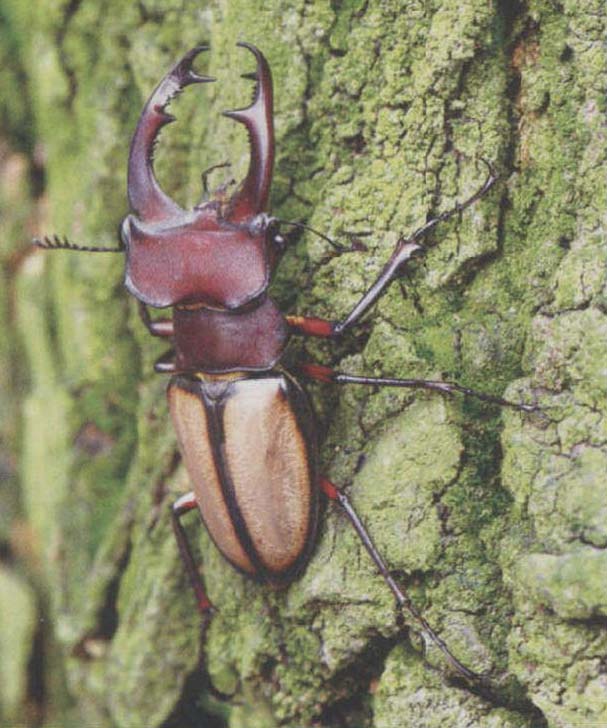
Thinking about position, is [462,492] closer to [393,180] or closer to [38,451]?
[393,180]

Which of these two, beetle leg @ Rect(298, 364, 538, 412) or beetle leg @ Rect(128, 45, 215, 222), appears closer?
beetle leg @ Rect(298, 364, 538, 412)

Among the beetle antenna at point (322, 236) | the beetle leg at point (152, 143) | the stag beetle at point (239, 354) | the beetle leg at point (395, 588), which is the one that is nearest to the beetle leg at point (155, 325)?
the stag beetle at point (239, 354)

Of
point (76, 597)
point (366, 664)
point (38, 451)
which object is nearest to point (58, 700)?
point (76, 597)

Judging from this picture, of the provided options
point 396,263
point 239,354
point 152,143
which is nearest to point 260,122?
point 152,143

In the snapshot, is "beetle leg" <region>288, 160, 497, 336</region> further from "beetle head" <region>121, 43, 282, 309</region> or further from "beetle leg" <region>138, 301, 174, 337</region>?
"beetle leg" <region>138, 301, 174, 337</region>

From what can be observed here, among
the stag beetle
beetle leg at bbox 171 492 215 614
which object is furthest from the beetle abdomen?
beetle leg at bbox 171 492 215 614

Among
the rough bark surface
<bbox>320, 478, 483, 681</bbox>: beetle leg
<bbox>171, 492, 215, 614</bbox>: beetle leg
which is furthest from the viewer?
<bbox>171, 492, 215, 614</bbox>: beetle leg

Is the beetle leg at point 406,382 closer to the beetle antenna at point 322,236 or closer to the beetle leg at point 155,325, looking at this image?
the beetle antenna at point 322,236
